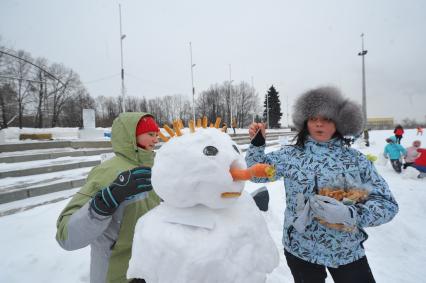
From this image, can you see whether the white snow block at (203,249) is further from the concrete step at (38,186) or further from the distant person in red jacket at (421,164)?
the distant person in red jacket at (421,164)

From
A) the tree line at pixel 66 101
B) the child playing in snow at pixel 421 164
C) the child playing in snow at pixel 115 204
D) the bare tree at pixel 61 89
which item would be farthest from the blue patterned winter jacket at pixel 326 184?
the bare tree at pixel 61 89

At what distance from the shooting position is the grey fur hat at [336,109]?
1.78 m

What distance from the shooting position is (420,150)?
27.7ft

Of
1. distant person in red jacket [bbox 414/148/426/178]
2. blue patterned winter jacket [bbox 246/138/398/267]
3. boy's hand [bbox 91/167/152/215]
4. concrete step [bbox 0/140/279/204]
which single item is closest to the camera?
boy's hand [bbox 91/167/152/215]

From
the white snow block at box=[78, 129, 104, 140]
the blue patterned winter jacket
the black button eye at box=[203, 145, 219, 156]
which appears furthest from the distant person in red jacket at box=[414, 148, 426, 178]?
the white snow block at box=[78, 129, 104, 140]

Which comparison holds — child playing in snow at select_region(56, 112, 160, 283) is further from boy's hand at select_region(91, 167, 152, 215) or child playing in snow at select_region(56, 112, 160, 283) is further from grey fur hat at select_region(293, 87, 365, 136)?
grey fur hat at select_region(293, 87, 365, 136)

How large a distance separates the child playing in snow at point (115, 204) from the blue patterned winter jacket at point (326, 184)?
84 cm

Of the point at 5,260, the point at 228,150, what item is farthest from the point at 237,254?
the point at 5,260

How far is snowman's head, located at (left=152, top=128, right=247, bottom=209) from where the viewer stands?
43.2 inches

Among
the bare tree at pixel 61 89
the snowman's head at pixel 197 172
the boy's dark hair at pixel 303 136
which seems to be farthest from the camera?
the bare tree at pixel 61 89

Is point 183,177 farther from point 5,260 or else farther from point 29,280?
point 5,260

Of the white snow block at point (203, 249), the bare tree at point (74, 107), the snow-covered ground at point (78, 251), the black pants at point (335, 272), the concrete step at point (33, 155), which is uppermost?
the bare tree at point (74, 107)

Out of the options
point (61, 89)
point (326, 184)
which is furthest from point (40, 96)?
point (326, 184)

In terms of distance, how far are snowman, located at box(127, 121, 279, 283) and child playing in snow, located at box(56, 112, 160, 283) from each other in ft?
0.82
